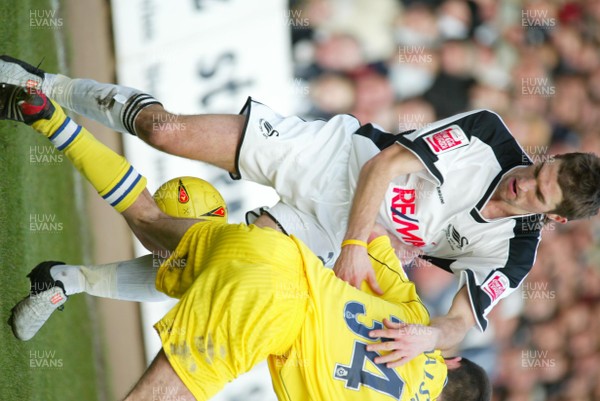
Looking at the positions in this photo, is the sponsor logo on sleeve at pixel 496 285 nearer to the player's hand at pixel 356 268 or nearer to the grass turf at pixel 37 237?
the player's hand at pixel 356 268

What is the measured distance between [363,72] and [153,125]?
7.59ft

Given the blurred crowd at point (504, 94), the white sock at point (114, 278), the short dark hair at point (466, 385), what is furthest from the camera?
the blurred crowd at point (504, 94)

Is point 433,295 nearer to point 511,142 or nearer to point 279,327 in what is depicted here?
point 511,142

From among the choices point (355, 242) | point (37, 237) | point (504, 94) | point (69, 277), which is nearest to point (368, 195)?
point (355, 242)

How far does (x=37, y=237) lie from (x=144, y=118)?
4.06ft

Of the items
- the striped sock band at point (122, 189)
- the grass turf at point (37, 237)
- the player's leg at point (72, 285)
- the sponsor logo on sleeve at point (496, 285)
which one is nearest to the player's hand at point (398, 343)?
the sponsor logo on sleeve at point (496, 285)

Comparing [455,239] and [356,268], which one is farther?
[455,239]

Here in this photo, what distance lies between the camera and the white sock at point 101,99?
2650 millimetres

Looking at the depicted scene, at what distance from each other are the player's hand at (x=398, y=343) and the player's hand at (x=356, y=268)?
304 millimetres

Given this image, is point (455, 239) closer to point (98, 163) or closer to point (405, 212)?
point (405, 212)

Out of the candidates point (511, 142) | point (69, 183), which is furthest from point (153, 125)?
point (69, 183)

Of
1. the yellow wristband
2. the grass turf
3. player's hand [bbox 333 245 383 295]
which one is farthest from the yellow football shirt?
the grass turf

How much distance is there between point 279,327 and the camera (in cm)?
171

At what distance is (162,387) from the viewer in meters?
1.71
